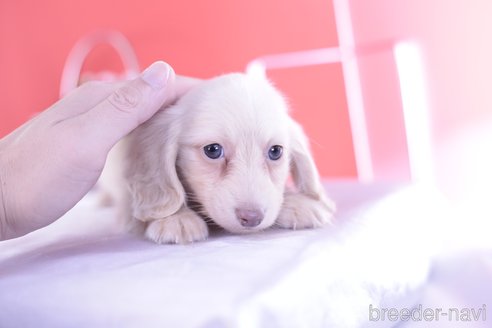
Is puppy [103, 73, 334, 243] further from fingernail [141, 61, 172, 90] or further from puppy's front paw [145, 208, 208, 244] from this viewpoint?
fingernail [141, 61, 172, 90]

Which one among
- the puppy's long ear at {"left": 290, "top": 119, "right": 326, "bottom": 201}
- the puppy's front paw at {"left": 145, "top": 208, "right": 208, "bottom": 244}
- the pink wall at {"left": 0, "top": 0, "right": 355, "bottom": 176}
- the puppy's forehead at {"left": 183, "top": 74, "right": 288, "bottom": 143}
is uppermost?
the pink wall at {"left": 0, "top": 0, "right": 355, "bottom": 176}

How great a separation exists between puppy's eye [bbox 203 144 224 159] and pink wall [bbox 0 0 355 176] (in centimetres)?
152

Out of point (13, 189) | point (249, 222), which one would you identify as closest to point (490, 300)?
point (249, 222)

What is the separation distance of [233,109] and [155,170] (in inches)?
10.8

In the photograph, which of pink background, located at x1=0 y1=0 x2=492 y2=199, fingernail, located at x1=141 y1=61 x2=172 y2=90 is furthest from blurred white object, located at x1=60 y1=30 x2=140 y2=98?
fingernail, located at x1=141 y1=61 x2=172 y2=90

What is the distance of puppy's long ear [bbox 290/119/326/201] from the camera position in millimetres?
1538

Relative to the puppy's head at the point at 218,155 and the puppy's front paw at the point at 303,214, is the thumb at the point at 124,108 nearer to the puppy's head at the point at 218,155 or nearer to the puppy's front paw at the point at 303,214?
the puppy's head at the point at 218,155

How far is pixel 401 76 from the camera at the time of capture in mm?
3123

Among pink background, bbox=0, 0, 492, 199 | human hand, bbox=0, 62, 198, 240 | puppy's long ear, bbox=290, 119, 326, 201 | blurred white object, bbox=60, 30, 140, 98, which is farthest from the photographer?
blurred white object, bbox=60, 30, 140, 98

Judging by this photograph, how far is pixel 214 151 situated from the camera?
4.53 ft

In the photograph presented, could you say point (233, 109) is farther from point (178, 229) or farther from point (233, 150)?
point (178, 229)

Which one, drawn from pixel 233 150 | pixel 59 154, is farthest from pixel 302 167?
pixel 59 154

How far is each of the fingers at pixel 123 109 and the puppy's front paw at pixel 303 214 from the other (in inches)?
18.0

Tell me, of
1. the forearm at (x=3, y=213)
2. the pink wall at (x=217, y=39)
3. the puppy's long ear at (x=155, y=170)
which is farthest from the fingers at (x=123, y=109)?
the pink wall at (x=217, y=39)
